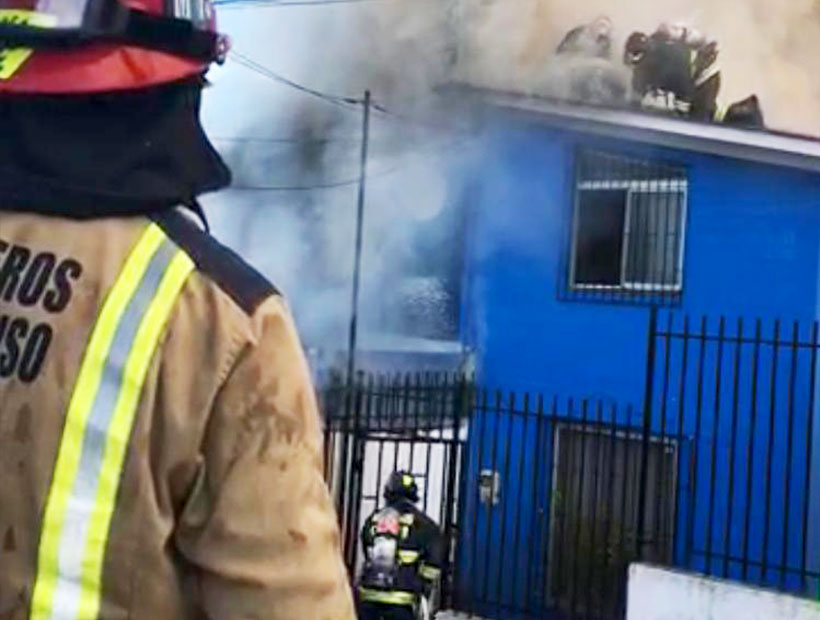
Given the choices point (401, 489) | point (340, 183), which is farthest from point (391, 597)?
point (340, 183)

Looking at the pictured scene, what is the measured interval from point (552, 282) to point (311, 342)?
420 centimetres

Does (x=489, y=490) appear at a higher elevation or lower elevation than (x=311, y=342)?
lower

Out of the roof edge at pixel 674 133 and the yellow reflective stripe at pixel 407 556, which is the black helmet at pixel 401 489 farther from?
the roof edge at pixel 674 133

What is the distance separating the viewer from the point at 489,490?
1062cm

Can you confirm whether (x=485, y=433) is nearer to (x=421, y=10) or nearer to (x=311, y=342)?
(x=311, y=342)

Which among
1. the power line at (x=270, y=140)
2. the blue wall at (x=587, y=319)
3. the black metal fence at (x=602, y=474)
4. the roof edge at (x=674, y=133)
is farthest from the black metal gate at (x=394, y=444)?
the power line at (x=270, y=140)

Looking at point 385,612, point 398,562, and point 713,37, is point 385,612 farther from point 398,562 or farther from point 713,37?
point 713,37

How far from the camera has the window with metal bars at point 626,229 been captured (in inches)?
415

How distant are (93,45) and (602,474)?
29.7 feet

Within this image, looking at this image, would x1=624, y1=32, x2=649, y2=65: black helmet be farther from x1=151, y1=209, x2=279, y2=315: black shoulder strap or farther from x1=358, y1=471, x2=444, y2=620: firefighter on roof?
x1=151, y1=209, x2=279, y2=315: black shoulder strap

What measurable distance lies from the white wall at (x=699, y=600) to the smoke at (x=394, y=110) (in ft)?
18.7

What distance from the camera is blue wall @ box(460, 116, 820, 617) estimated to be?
31.3ft

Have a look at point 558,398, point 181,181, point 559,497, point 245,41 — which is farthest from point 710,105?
point 181,181

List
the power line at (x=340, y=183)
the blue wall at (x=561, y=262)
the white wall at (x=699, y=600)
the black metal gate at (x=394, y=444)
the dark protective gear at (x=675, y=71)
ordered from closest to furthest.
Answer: the white wall at (x=699, y=600) → the black metal gate at (x=394, y=444) → the blue wall at (x=561, y=262) → the dark protective gear at (x=675, y=71) → the power line at (x=340, y=183)
